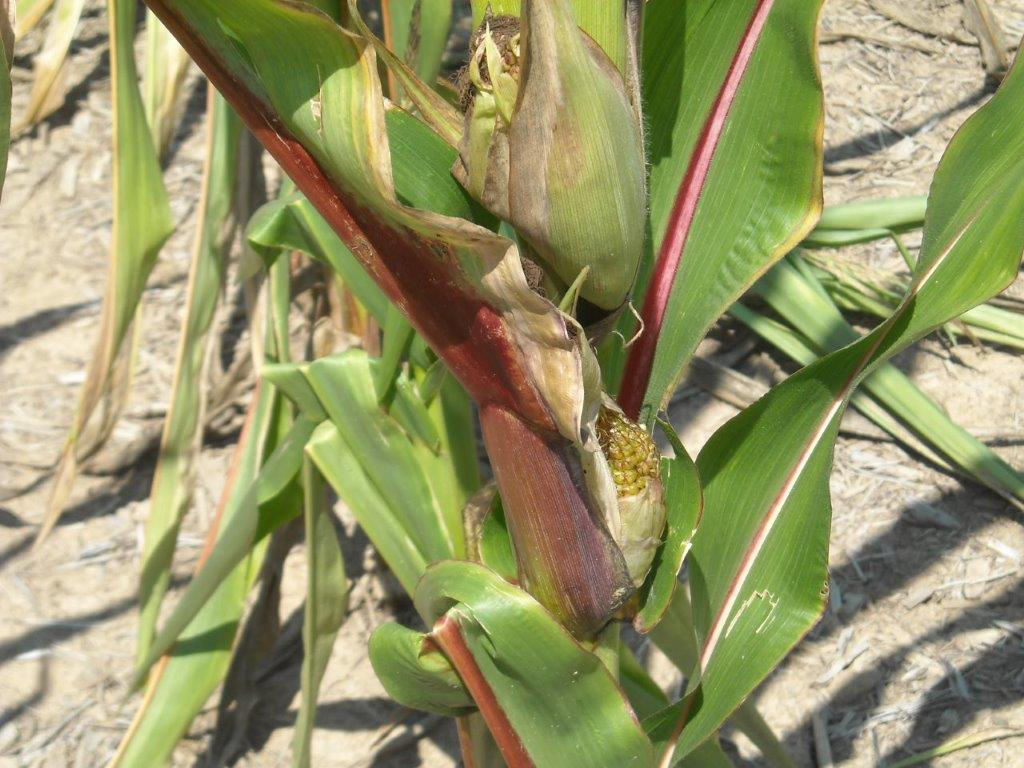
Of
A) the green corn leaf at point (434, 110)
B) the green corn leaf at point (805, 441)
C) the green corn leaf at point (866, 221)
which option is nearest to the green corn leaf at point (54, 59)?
the green corn leaf at point (434, 110)

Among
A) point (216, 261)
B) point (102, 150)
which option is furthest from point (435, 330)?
point (102, 150)

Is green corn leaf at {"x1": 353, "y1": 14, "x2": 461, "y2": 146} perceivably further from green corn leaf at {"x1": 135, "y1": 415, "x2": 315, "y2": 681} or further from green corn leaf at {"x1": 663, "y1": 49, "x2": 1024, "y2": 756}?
green corn leaf at {"x1": 135, "y1": 415, "x2": 315, "y2": 681}

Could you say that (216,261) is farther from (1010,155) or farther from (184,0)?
(1010,155)

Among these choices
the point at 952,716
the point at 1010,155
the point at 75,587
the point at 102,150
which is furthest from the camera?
the point at 102,150

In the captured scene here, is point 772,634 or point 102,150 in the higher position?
point 102,150

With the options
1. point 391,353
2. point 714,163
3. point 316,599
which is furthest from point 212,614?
point 714,163

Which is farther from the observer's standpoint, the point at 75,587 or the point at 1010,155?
the point at 75,587

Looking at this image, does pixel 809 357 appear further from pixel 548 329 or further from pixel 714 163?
pixel 548 329
